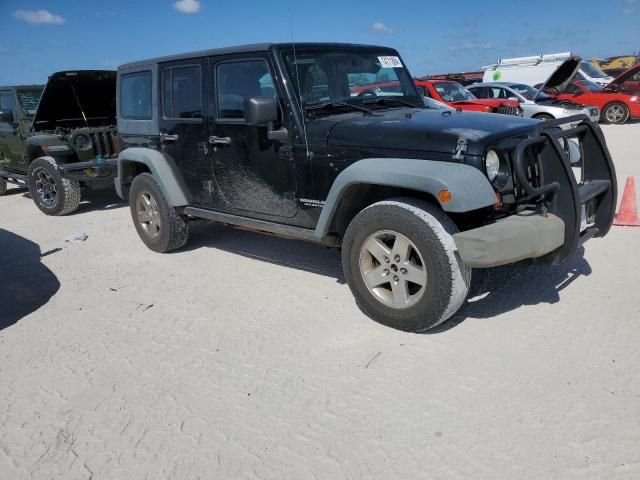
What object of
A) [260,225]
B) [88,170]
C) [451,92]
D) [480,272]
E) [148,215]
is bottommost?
[480,272]

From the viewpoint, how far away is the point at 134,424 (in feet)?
9.07

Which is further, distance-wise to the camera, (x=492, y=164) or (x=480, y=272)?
(x=480, y=272)

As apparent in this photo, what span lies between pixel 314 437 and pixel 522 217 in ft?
5.92

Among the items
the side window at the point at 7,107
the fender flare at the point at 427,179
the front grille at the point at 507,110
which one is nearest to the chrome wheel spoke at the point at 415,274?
the fender flare at the point at 427,179

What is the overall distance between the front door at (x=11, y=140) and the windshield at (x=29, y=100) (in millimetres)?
124

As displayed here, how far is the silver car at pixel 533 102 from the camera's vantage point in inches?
543

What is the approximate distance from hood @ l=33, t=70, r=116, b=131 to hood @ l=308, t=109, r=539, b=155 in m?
5.42

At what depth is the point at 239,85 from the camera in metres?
4.34

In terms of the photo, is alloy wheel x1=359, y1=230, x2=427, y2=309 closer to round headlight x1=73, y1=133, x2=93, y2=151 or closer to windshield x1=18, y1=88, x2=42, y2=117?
round headlight x1=73, y1=133, x2=93, y2=151

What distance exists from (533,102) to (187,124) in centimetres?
1207

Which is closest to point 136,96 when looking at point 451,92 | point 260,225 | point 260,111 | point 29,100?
point 260,225

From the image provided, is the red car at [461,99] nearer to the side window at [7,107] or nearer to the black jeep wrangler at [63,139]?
the black jeep wrangler at [63,139]

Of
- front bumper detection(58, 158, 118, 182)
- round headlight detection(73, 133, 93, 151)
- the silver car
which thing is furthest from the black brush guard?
the silver car

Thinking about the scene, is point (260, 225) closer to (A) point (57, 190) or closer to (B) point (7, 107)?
(A) point (57, 190)
